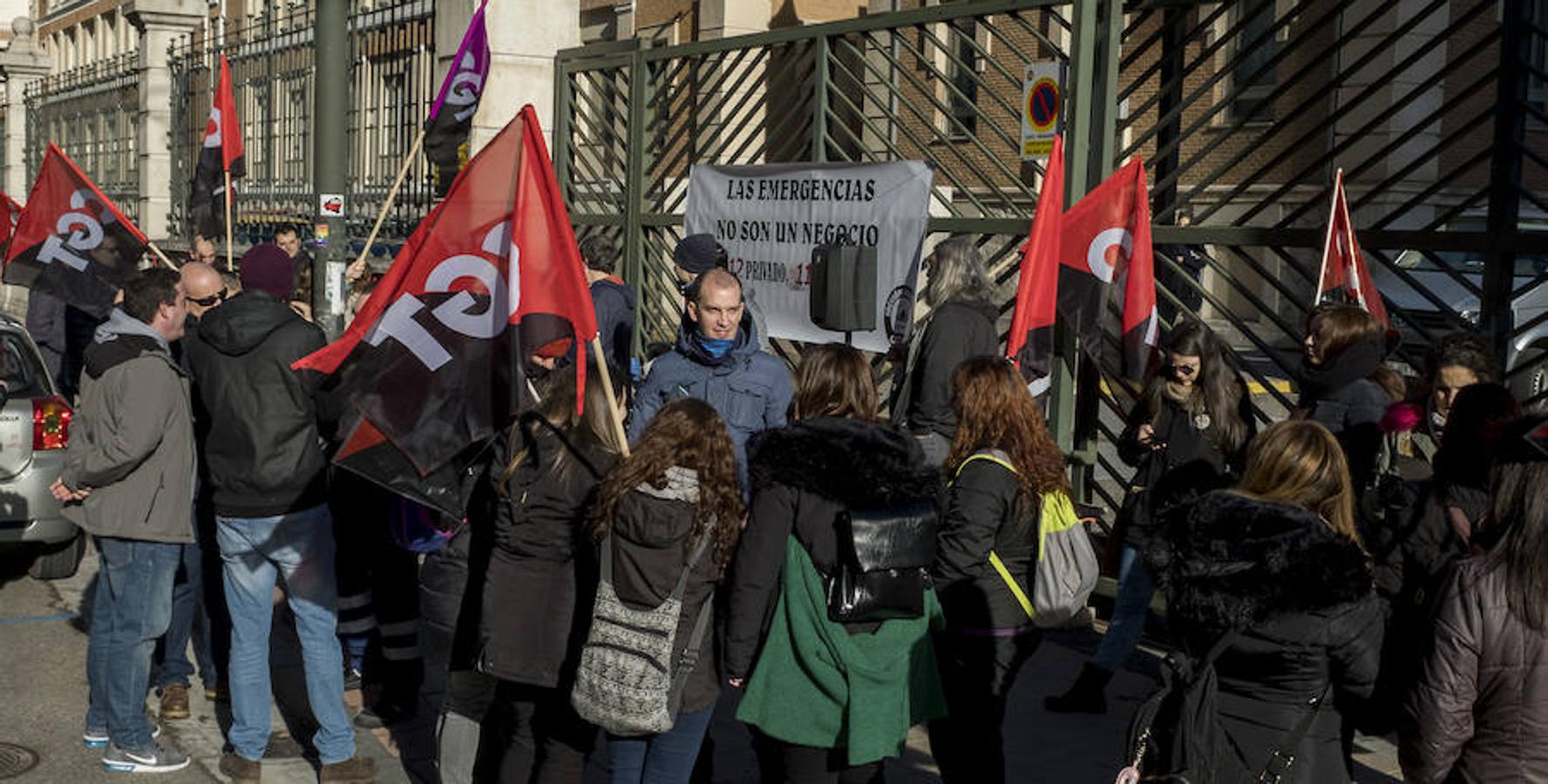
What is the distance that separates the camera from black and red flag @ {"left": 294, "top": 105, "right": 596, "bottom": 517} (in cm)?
486

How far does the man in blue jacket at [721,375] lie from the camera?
5.88m

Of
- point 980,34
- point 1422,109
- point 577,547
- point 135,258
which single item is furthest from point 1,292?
point 577,547

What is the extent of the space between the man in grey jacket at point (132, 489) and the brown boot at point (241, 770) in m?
0.30

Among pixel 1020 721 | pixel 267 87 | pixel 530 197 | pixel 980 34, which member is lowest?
pixel 1020 721

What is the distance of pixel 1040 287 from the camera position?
7.00 meters

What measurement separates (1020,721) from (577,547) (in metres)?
2.80

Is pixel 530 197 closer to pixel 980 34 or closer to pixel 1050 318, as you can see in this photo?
pixel 1050 318

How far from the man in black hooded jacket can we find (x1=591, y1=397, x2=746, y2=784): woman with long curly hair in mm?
1686

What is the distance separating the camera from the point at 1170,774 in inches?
144

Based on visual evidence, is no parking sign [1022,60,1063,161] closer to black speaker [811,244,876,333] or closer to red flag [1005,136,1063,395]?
black speaker [811,244,876,333]

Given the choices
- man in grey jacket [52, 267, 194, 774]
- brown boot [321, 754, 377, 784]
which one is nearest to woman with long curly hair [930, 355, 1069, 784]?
brown boot [321, 754, 377, 784]

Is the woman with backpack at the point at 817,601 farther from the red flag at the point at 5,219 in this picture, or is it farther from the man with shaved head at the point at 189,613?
the red flag at the point at 5,219

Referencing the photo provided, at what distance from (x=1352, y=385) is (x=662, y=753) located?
10.1ft

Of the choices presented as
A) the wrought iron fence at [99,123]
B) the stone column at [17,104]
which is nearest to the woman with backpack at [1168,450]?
the wrought iron fence at [99,123]
